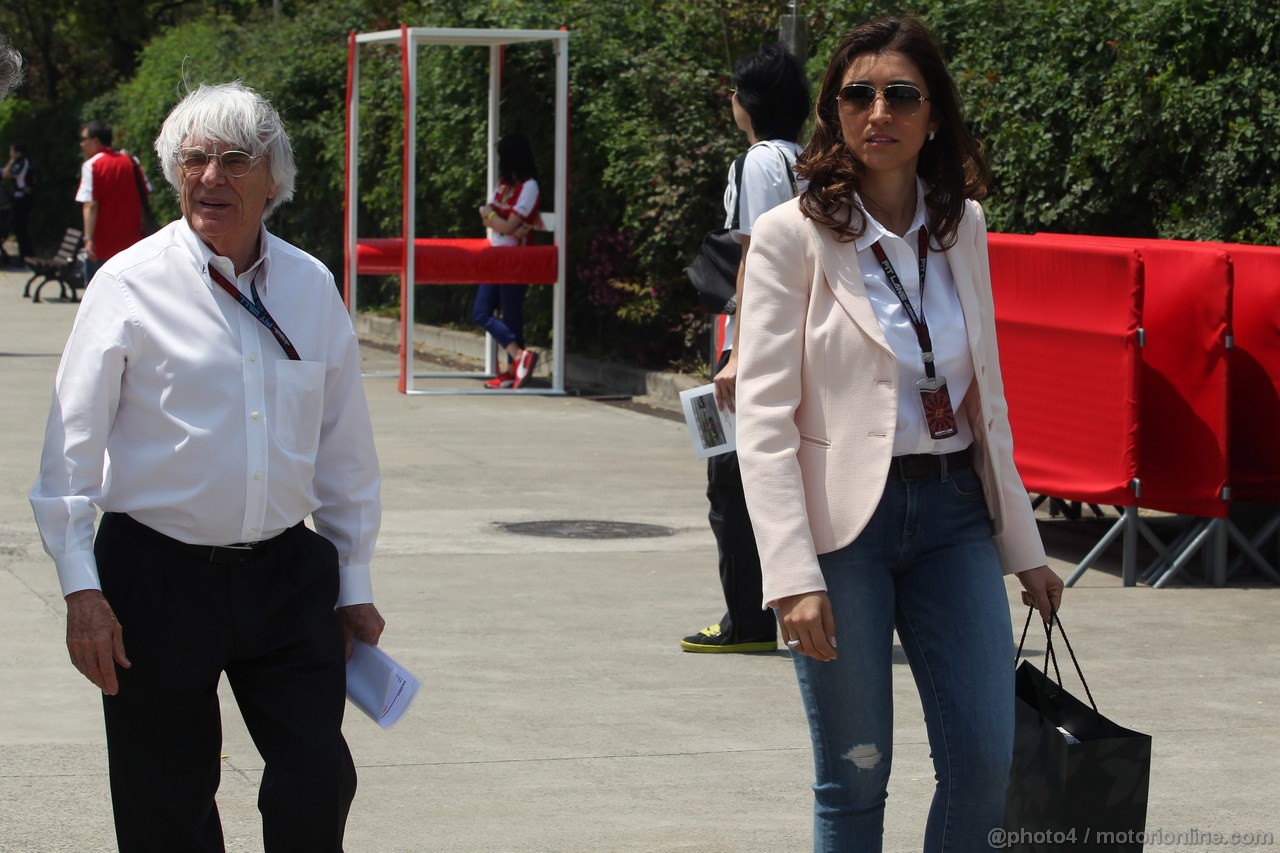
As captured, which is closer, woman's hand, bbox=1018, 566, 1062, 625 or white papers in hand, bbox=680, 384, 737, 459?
woman's hand, bbox=1018, 566, 1062, 625

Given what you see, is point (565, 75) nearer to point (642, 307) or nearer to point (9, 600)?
point (642, 307)

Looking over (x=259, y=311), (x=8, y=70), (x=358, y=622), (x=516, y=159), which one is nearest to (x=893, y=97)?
(x=259, y=311)

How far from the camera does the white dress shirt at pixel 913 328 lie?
327 centimetres

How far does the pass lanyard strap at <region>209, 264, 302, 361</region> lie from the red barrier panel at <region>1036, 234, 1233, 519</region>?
4.77 meters

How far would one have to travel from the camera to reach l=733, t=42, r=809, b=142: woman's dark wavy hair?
5.99 m

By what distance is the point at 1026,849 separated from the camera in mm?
3350

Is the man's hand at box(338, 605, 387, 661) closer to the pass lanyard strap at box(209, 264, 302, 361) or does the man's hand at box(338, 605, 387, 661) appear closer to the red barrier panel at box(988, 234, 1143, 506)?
the pass lanyard strap at box(209, 264, 302, 361)

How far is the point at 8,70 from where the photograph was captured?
3.32 m

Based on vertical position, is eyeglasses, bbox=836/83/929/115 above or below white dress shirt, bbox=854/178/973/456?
above

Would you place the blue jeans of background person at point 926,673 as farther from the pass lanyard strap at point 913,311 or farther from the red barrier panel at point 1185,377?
the red barrier panel at point 1185,377

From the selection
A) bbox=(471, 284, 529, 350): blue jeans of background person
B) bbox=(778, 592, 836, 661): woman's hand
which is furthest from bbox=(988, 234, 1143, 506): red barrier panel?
bbox=(471, 284, 529, 350): blue jeans of background person

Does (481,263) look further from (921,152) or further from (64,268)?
(921,152)

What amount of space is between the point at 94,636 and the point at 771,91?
3434mm

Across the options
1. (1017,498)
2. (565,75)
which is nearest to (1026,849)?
(1017,498)
